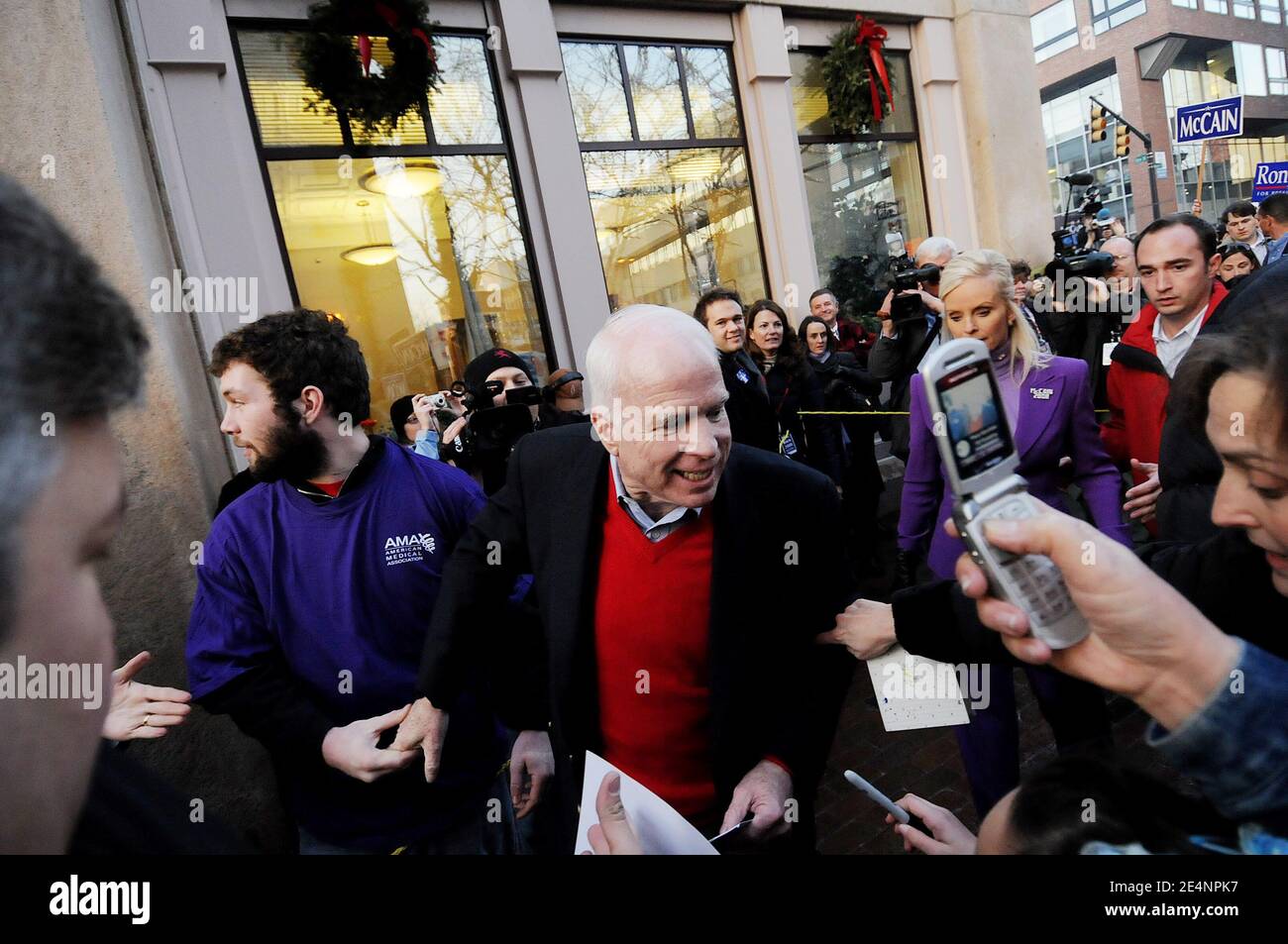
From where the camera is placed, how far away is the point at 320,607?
185 centimetres

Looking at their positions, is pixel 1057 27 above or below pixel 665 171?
above

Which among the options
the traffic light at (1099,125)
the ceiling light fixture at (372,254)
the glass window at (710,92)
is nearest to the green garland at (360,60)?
the ceiling light fixture at (372,254)

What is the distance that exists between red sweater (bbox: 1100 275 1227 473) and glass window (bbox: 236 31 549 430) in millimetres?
4188

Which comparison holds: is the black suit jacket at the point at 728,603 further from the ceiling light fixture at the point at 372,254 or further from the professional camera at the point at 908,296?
the ceiling light fixture at the point at 372,254

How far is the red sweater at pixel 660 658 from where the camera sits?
158cm

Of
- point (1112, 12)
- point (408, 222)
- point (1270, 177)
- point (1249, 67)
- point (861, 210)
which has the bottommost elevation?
point (1270, 177)

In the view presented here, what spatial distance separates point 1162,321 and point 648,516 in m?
2.51

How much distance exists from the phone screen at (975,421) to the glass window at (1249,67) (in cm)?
5070

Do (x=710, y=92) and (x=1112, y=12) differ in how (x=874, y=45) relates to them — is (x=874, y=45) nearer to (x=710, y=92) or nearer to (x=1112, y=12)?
(x=710, y=92)

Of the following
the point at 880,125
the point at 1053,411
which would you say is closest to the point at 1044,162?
the point at 880,125

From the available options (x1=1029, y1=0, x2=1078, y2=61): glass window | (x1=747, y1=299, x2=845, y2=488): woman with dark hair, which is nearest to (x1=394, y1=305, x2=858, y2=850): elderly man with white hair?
(x1=747, y1=299, x2=845, y2=488): woman with dark hair

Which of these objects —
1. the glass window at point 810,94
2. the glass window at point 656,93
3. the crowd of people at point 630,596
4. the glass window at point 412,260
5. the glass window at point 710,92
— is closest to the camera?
the crowd of people at point 630,596

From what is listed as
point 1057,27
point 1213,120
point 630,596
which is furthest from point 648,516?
point 1057,27
